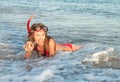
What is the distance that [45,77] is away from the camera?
203 inches

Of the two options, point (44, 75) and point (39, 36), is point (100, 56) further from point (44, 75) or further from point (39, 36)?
point (44, 75)

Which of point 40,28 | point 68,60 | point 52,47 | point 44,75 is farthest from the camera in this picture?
point 52,47

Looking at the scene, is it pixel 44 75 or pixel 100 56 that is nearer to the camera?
pixel 44 75

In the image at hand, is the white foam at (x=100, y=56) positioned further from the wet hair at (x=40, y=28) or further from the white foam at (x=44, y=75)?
the white foam at (x=44, y=75)

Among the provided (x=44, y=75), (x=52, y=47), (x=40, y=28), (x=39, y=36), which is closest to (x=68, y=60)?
(x=52, y=47)

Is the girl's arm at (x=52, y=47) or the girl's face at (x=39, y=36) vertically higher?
the girl's face at (x=39, y=36)

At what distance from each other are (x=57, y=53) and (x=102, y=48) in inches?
54.1

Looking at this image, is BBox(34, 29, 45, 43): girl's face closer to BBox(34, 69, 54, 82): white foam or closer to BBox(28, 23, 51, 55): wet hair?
BBox(28, 23, 51, 55): wet hair

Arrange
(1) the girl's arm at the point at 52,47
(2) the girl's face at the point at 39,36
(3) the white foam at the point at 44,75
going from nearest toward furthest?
1. (3) the white foam at the point at 44,75
2. (2) the girl's face at the point at 39,36
3. (1) the girl's arm at the point at 52,47

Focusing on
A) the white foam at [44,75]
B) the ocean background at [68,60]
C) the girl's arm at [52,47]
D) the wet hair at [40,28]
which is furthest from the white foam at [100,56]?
the white foam at [44,75]

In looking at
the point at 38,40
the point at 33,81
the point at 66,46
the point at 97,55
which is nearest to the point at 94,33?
the point at 66,46

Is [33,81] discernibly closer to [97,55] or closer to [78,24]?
[97,55]

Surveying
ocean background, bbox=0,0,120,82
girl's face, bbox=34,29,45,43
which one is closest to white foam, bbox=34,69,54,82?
ocean background, bbox=0,0,120,82

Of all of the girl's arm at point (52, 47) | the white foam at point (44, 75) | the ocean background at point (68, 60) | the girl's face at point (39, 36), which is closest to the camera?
the white foam at point (44, 75)
